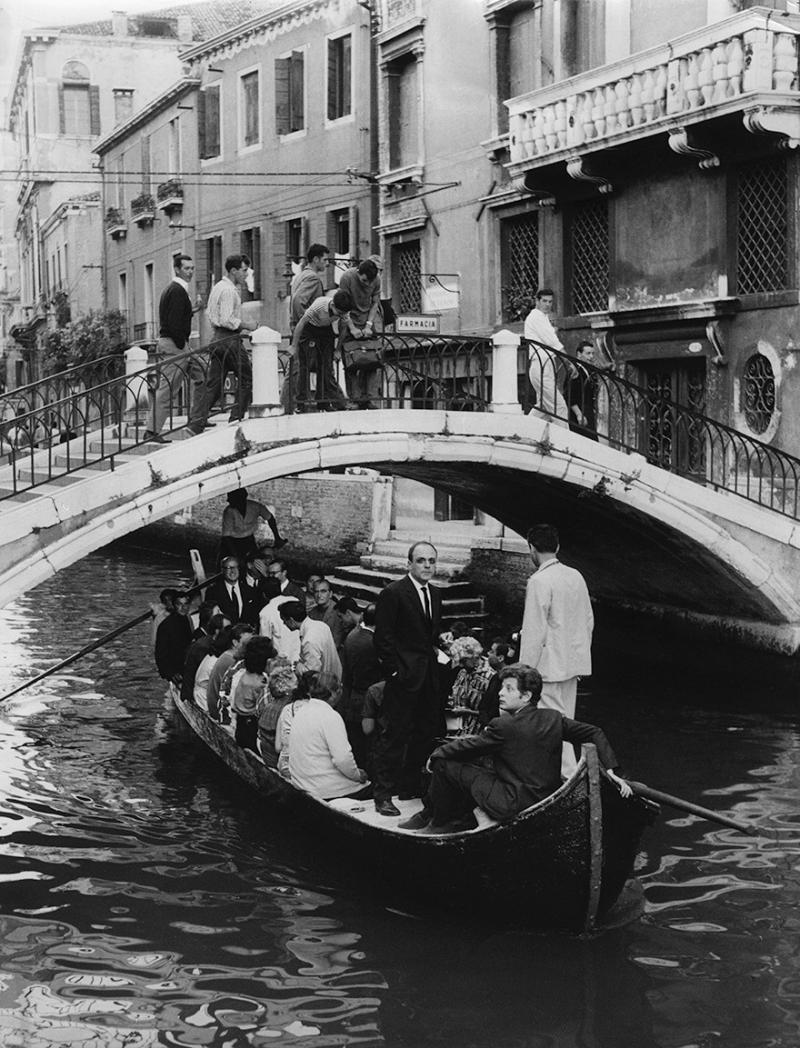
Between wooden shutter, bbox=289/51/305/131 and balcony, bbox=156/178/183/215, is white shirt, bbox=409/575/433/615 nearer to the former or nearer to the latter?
wooden shutter, bbox=289/51/305/131

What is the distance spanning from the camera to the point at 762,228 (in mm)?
11883

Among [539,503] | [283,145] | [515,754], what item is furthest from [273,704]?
[283,145]

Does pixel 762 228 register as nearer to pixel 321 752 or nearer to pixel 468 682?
pixel 468 682

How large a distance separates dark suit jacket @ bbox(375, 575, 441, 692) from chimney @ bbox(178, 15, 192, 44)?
25.9 m

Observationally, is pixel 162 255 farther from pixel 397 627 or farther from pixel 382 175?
pixel 397 627

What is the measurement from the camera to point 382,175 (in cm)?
1755

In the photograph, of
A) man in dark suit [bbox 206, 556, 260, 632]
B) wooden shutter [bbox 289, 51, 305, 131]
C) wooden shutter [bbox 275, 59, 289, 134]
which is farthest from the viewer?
wooden shutter [bbox 275, 59, 289, 134]

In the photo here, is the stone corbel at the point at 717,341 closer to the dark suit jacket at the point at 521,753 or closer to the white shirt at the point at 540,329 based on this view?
the white shirt at the point at 540,329

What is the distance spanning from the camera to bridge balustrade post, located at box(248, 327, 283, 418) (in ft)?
31.4

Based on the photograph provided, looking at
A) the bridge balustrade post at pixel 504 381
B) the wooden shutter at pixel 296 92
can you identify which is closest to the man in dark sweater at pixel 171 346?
→ the bridge balustrade post at pixel 504 381

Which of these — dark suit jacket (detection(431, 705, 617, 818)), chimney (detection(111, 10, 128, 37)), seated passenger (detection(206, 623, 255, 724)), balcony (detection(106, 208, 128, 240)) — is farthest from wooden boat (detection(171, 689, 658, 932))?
chimney (detection(111, 10, 128, 37))

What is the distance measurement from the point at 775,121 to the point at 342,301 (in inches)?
146

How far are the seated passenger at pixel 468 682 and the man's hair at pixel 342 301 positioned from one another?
2.79 m

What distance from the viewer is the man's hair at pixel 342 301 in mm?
9586
